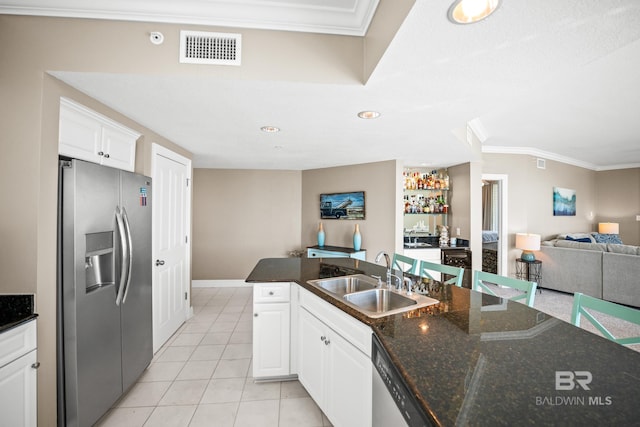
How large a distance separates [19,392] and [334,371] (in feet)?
5.51

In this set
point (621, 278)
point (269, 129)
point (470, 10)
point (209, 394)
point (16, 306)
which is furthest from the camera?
point (621, 278)

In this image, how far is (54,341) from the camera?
61.9 inches

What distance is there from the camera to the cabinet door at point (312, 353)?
5.78ft

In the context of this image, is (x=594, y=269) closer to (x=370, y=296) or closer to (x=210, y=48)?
(x=370, y=296)

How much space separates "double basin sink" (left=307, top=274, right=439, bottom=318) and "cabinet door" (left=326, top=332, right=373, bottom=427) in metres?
0.24

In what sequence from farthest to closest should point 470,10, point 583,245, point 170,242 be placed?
point 583,245, point 170,242, point 470,10

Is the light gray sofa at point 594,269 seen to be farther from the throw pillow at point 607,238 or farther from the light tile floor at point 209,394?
the light tile floor at point 209,394

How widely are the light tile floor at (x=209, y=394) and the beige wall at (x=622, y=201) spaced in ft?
27.4

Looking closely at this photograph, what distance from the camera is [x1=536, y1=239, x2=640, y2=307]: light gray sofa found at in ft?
12.6

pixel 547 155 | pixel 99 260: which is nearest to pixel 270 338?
pixel 99 260

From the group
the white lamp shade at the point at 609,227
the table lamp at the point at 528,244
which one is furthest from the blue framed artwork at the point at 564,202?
the table lamp at the point at 528,244

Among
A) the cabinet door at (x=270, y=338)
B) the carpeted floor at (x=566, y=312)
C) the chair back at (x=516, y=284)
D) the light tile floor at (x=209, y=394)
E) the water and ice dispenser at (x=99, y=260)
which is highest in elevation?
the water and ice dispenser at (x=99, y=260)

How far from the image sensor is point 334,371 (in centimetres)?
161

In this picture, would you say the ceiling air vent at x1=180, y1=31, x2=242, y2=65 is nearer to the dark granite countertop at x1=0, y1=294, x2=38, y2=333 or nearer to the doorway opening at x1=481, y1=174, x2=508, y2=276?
the dark granite countertop at x1=0, y1=294, x2=38, y2=333
